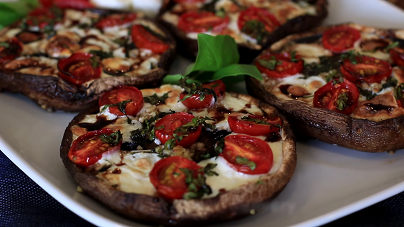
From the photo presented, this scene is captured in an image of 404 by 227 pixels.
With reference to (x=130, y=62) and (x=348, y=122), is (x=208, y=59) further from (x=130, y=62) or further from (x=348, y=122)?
(x=348, y=122)

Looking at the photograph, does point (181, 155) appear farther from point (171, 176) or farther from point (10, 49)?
point (10, 49)

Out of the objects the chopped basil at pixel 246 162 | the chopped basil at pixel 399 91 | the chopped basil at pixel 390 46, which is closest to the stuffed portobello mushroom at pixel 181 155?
the chopped basil at pixel 246 162

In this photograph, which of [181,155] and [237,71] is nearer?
[181,155]

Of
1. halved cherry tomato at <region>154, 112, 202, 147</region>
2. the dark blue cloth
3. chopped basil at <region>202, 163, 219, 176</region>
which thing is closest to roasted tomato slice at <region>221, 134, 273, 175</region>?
chopped basil at <region>202, 163, 219, 176</region>

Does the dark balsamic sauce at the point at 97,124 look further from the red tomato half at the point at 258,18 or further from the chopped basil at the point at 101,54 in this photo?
the red tomato half at the point at 258,18

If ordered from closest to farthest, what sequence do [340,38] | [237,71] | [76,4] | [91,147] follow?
1. [91,147]
2. [237,71]
3. [340,38]
4. [76,4]

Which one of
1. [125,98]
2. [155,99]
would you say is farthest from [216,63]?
[125,98]

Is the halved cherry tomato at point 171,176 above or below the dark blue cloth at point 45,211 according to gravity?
above
